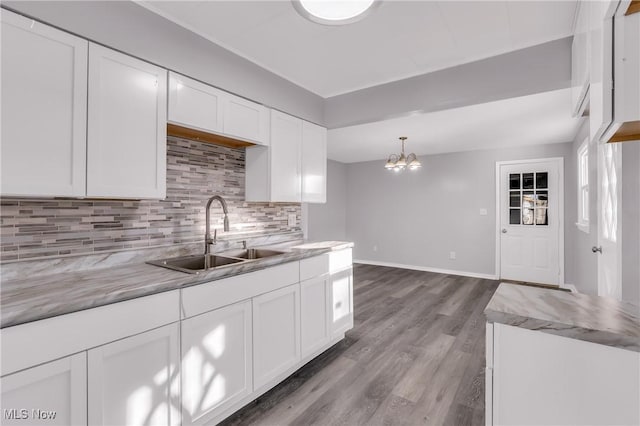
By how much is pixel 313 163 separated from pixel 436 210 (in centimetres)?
367

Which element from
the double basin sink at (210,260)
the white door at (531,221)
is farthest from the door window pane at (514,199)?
the double basin sink at (210,260)

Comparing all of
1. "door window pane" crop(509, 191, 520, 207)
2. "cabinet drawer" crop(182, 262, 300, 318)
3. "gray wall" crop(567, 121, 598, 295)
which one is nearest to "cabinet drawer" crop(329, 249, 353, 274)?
"cabinet drawer" crop(182, 262, 300, 318)

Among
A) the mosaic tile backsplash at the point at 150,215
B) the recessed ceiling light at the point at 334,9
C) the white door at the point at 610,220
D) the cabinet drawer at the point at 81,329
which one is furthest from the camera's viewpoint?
the white door at the point at 610,220

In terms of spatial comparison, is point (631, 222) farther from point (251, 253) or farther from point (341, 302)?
point (251, 253)

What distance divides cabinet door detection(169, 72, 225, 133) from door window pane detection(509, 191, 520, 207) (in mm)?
5024

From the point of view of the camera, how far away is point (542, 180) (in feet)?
16.2

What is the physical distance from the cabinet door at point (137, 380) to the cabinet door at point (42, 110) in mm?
789

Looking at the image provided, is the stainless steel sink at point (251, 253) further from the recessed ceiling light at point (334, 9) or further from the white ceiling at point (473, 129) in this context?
the white ceiling at point (473, 129)

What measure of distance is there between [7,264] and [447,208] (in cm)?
578

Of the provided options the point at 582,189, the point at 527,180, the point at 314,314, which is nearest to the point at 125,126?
the point at 314,314

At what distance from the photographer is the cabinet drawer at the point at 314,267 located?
90.9 inches

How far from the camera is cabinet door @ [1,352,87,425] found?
104 cm

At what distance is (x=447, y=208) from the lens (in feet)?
18.7

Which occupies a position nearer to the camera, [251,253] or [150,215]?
[150,215]
